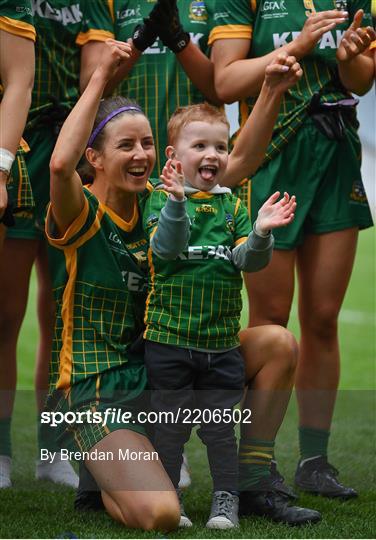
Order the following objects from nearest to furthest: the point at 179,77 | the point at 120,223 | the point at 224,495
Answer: the point at 224,495 → the point at 120,223 → the point at 179,77

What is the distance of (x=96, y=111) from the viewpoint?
11.0ft

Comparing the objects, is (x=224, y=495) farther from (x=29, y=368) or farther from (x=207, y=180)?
(x=29, y=368)

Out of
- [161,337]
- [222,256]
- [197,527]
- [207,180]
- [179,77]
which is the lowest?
[197,527]

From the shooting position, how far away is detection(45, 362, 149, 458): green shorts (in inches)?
134

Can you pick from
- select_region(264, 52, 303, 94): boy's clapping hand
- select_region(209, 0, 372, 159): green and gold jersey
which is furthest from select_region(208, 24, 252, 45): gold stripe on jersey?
select_region(264, 52, 303, 94): boy's clapping hand

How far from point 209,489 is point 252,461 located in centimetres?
71

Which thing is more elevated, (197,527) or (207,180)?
(207,180)

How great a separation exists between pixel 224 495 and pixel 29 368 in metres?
5.22

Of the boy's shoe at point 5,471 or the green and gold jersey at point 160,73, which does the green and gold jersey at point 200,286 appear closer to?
the green and gold jersey at point 160,73

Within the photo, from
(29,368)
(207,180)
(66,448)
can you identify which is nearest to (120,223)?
(207,180)

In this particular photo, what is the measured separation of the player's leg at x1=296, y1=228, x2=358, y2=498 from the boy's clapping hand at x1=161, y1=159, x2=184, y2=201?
1062 millimetres

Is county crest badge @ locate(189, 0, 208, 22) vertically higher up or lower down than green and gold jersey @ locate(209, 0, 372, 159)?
higher up

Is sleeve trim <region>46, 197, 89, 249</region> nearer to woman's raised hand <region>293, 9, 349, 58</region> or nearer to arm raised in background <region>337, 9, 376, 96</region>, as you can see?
woman's raised hand <region>293, 9, 349, 58</region>

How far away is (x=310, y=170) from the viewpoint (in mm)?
4078
